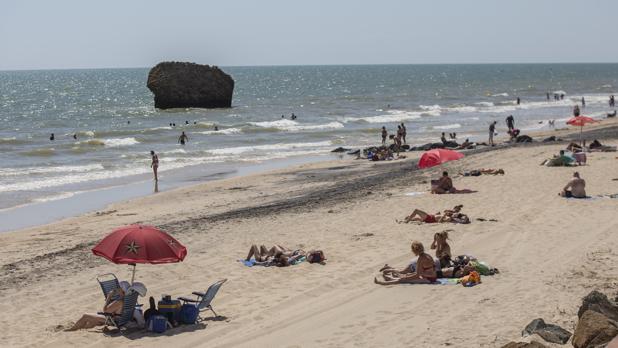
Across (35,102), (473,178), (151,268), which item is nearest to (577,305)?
(151,268)

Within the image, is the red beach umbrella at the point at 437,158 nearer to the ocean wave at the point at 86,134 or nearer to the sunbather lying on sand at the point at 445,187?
the sunbather lying on sand at the point at 445,187

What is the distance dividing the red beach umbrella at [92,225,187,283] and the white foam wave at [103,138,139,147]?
121 feet

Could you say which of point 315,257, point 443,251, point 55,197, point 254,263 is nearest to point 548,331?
point 443,251

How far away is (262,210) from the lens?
20312 mm

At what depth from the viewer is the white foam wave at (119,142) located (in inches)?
1836

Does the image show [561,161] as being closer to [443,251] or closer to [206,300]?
[443,251]

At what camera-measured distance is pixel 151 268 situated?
14008 millimetres

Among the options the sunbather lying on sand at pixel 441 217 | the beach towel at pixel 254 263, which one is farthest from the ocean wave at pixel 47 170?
the beach towel at pixel 254 263

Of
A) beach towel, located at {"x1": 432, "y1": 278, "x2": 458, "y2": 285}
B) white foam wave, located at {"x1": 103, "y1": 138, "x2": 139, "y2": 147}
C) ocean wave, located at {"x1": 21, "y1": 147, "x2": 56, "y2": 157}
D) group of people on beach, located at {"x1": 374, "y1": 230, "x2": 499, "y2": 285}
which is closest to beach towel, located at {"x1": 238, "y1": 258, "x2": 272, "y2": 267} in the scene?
group of people on beach, located at {"x1": 374, "y1": 230, "x2": 499, "y2": 285}

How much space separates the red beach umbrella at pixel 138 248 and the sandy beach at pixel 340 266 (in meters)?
0.98

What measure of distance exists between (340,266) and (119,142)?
3645 cm

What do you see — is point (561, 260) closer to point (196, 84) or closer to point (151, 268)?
point (151, 268)

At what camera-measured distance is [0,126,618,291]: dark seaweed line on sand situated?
14358mm

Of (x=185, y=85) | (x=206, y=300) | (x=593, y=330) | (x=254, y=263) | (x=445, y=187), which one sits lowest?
(x=254, y=263)
